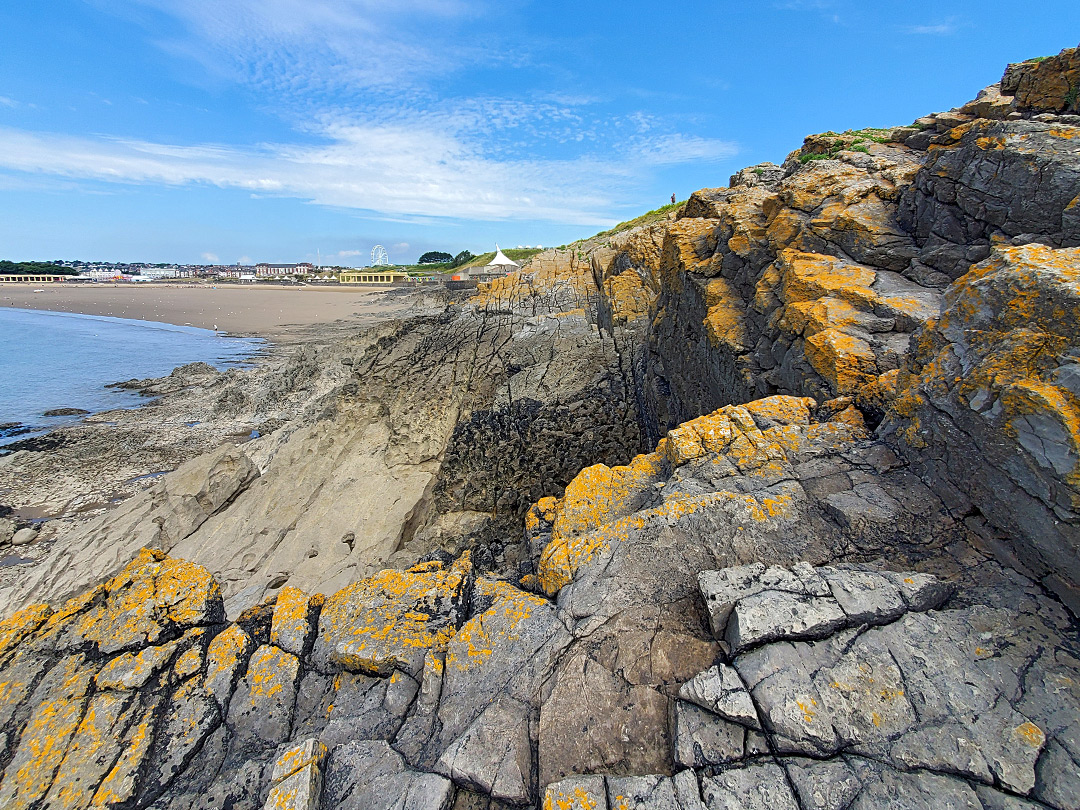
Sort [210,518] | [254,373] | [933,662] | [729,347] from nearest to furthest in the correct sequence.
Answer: [933,662], [729,347], [210,518], [254,373]

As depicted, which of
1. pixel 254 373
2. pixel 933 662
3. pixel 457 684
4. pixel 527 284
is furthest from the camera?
pixel 254 373

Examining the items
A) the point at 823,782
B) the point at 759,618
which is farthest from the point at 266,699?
the point at 823,782

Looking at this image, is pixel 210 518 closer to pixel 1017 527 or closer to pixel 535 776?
pixel 535 776

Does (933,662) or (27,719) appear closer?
(933,662)

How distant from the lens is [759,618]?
12.1 ft

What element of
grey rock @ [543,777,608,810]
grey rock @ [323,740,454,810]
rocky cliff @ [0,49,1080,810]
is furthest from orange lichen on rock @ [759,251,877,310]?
grey rock @ [323,740,454,810]

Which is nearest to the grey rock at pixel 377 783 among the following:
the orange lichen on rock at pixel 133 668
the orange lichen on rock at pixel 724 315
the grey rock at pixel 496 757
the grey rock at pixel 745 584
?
the grey rock at pixel 496 757

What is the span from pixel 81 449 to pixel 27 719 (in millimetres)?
23960

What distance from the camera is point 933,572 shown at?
3992 mm

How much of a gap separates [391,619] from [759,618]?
11.3 feet

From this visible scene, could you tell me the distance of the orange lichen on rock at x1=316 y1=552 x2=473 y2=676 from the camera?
4656 mm

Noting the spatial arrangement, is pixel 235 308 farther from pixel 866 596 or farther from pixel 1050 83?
pixel 866 596

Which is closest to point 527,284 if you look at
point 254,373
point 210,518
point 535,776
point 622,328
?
point 622,328

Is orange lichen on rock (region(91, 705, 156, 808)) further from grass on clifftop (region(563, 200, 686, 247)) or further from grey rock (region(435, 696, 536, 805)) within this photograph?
grass on clifftop (region(563, 200, 686, 247))
